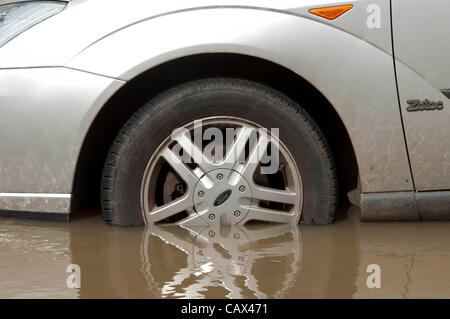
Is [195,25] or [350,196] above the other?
[195,25]

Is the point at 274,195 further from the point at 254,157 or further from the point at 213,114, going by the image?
the point at 213,114

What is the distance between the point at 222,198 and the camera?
3.10 meters

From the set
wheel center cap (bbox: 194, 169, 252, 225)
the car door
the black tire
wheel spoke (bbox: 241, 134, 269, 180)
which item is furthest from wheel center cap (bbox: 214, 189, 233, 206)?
the car door

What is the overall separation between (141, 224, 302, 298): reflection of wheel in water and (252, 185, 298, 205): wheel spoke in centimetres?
13

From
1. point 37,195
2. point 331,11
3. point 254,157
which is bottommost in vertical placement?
point 37,195

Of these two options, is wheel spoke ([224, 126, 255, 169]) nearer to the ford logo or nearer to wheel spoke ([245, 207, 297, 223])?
the ford logo

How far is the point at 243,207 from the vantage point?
3113 millimetres

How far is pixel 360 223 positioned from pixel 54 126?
A: 1.43 m

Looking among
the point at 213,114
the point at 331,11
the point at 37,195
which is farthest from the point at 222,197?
the point at 331,11

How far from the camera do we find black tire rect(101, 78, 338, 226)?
3.08m

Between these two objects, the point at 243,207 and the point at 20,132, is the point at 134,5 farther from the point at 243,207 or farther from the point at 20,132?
the point at 243,207

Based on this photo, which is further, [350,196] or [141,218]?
[350,196]

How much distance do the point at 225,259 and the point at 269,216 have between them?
0.44m
